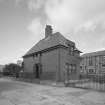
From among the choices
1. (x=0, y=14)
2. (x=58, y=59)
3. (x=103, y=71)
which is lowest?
(x=103, y=71)

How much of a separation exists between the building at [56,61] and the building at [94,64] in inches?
832

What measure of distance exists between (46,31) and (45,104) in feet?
73.0

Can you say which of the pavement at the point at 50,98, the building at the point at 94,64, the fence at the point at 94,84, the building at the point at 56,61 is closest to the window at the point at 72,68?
the building at the point at 56,61

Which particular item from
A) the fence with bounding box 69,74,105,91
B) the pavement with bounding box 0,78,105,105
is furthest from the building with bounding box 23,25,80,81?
the pavement with bounding box 0,78,105,105

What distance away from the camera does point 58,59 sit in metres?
20.2

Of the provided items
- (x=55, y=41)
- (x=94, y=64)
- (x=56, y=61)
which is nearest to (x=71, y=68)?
(x=56, y=61)

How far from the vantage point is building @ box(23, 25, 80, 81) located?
20.3m

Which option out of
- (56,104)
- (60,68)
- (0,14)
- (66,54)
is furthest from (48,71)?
(56,104)

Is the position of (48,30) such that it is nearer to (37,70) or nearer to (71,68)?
(37,70)

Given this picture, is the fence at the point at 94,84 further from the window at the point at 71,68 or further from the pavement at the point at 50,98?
the window at the point at 71,68

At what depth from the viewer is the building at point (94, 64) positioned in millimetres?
41500

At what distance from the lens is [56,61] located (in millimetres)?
20453

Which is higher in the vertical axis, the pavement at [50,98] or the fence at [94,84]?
the pavement at [50,98]

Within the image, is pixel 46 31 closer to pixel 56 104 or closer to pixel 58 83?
pixel 58 83
